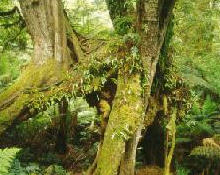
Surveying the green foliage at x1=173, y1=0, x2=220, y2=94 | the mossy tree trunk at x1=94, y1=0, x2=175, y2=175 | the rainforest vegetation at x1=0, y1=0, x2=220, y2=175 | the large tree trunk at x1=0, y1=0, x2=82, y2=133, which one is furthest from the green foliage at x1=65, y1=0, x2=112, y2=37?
the mossy tree trunk at x1=94, y1=0, x2=175, y2=175

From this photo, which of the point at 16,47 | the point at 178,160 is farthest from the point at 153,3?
the point at 16,47

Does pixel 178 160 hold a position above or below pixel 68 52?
below

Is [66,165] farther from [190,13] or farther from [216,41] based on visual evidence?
[216,41]

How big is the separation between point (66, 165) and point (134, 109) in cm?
280

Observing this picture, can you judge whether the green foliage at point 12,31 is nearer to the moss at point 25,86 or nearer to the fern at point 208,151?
the moss at point 25,86

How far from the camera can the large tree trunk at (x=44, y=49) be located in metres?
4.79

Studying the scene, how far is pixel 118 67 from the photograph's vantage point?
4.34 meters

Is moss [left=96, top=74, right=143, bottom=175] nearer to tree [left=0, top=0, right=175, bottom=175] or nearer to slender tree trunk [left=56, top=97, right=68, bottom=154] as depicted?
tree [left=0, top=0, right=175, bottom=175]

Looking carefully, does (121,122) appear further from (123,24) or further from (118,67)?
(123,24)

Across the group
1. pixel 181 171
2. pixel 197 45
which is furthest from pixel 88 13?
pixel 181 171

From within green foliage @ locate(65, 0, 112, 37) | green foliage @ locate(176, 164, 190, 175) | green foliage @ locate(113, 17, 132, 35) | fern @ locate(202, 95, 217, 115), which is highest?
green foliage @ locate(65, 0, 112, 37)

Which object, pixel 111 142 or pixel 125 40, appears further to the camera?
pixel 125 40

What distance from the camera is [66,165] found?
20.9 feet

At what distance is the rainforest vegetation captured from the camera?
4.16m
